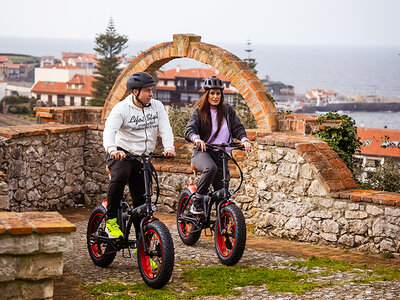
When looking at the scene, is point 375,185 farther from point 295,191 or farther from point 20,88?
point 20,88

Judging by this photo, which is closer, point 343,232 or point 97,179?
point 343,232

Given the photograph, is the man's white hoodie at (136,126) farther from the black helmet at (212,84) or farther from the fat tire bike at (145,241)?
the black helmet at (212,84)

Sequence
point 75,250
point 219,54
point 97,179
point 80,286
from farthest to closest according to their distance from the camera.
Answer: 1. point 97,179
2. point 219,54
3. point 75,250
4. point 80,286

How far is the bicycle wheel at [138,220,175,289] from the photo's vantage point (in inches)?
213

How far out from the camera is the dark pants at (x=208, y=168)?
675cm

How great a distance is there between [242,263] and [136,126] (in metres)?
1.81

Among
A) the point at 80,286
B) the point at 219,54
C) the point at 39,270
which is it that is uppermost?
the point at 219,54

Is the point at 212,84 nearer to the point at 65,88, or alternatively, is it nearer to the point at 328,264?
the point at 328,264

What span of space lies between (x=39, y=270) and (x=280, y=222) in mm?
4264

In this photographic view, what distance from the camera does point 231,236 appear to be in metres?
6.40

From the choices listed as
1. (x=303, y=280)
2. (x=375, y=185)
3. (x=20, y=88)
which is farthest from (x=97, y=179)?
(x=20, y=88)

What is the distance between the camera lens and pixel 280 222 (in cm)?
808

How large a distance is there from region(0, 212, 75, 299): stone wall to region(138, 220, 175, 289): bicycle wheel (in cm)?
116

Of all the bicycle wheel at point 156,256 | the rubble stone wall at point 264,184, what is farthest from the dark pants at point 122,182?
the rubble stone wall at point 264,184
